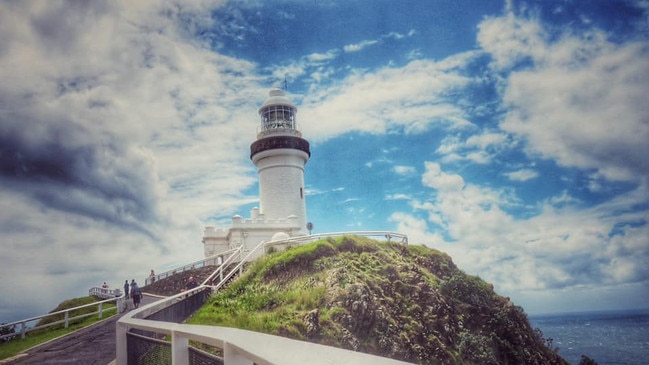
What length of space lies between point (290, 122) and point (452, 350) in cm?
2246

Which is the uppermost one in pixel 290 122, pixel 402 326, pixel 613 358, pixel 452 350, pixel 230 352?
pixel 290 122

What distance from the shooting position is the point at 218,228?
3009cm

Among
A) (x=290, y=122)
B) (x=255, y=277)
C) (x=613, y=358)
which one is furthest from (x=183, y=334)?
(x=613, y=358)

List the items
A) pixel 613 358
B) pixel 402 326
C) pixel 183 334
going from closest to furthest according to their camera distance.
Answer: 1. pixel 183 334
2. pixel 402 326
3. pixel 613 358

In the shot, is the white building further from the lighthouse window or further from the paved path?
the paved path

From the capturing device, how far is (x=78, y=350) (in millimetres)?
10797

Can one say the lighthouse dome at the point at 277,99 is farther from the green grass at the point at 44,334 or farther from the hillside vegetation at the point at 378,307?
the green grass at the point at 44,334

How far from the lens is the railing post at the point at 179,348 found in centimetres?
364

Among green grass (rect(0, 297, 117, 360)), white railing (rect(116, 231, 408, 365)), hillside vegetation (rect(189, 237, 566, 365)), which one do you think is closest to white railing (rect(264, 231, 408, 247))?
hillside vegetation (rect(189, 237, 566, 365))

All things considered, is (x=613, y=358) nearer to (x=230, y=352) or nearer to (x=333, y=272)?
(x=333, y=272)

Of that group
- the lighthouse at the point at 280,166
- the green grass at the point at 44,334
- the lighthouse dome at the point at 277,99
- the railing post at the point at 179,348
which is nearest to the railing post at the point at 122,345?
the railing post at the point at 179,348

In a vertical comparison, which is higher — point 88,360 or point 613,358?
point 88,360

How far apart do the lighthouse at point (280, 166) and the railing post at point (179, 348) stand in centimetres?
→ 2763

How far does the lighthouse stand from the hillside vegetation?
36.5 feet
